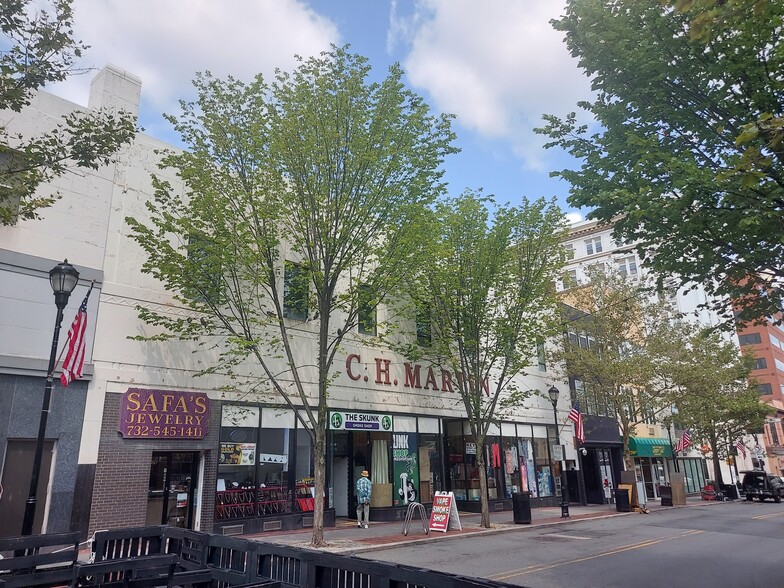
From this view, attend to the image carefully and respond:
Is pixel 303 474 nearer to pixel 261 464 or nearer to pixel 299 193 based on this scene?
pixel 261 464

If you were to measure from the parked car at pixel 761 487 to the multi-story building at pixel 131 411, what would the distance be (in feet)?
93.8

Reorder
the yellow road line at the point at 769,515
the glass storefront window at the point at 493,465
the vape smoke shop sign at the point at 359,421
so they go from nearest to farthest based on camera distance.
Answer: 1. the vape smoke shop sign at the point at 359,421
2. the yellow road line at the point at 769,515
3. the glass storefront window at the point at 493,465

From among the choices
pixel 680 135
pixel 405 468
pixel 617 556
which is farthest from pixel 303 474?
pixel 680 135

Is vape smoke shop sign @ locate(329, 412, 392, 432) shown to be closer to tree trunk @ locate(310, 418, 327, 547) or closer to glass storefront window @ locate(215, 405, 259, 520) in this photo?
glass storefront window @ locate(215, 405, 259, 520)

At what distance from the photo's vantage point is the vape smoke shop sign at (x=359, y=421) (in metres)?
19.4

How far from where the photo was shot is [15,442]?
42.3 ft

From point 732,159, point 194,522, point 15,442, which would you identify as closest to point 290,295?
point 194,522

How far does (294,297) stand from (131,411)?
6387mm

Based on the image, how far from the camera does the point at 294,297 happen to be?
18969 millimetres

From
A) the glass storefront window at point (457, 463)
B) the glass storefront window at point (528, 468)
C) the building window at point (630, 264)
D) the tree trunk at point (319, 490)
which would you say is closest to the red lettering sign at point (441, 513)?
the tree trunk at point (319, 490)

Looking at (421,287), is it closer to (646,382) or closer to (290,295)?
(290,295)

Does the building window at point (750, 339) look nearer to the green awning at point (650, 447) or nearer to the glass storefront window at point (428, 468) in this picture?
the green awning at point (650, 447)

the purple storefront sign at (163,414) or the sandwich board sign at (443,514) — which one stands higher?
the purple storefront sign at (163,414)

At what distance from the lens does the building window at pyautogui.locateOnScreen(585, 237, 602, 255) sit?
6850 cm
